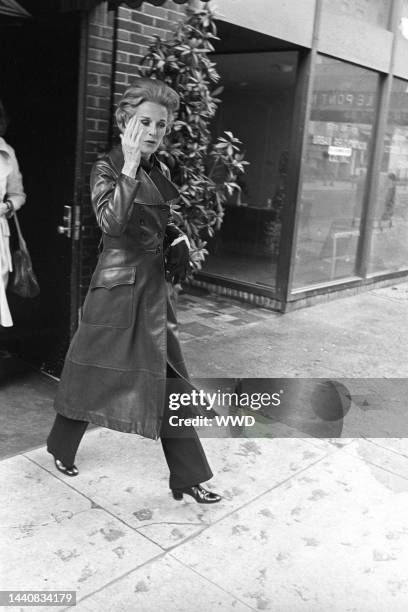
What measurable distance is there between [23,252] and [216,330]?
2.77 m

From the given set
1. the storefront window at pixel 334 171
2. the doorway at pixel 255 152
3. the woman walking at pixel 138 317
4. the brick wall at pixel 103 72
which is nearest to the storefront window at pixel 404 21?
the storefront window at pixel 334 171

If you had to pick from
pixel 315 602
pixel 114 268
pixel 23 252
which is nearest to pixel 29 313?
pixel 23 252

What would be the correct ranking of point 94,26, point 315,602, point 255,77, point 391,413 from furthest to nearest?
point 255,77 < point 391,413 < point 94,26 < point 315,602

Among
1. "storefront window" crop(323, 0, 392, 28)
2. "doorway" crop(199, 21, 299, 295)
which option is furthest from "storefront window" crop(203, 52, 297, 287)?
"storefront window" crop(323, 0, 392, 28)

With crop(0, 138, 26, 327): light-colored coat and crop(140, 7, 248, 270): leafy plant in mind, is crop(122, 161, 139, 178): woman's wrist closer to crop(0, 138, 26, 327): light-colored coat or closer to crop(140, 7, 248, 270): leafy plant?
crop(140, 7, 248, 270): leafy plant

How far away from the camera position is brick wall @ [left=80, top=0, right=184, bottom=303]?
4.59 m

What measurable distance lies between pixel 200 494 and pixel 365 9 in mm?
6742

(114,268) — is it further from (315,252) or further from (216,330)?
(315,252)

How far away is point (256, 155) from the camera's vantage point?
27.6 feet

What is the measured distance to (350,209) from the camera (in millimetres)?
8758

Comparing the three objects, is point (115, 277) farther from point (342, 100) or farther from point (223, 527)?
point (342, 100)

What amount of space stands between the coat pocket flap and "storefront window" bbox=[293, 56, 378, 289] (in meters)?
4.79

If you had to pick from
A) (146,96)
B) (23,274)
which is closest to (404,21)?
(23,274)

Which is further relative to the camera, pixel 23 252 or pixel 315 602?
pixel 23 252
